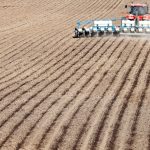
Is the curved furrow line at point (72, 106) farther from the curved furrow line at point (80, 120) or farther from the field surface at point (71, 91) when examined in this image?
the curved furrow line at point (80, 120)

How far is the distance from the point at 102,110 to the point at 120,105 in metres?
0.69

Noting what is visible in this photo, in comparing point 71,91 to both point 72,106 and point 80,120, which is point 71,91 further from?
point 80,120

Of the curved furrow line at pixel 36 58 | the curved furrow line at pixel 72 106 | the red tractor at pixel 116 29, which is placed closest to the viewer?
the curved furrow line at pixel 72 106

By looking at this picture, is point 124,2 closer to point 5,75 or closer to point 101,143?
point 5,75

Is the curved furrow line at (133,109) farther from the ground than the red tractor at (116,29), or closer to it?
closer to it

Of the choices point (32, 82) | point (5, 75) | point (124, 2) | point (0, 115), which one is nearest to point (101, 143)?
point (0, 115)

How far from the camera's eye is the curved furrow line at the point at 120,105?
1001 cm

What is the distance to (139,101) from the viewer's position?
12.8m

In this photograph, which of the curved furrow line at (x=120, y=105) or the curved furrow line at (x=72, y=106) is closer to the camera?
the curved furrow line at (x=120, y=105)

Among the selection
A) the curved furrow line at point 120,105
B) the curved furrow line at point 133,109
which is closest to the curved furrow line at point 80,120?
the curved furrow line at point 120,105

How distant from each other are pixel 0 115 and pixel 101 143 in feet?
10.7

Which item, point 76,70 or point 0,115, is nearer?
point 0,115

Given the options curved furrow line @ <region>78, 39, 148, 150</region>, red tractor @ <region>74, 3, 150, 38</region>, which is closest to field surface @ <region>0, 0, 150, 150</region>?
curved furrow line @ <region>78, 39, 148, 150</region>

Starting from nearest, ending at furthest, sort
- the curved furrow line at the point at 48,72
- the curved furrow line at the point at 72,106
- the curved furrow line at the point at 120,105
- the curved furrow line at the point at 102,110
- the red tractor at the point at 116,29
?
1. the curved furrow line at the point at 102,110
2. the curved furrow line at the point at 120,105
3. the curved furrow line at the point at 72,106
4. the curved furrow line at the point at 48,72
5. the red tractor at the point at 116,29
